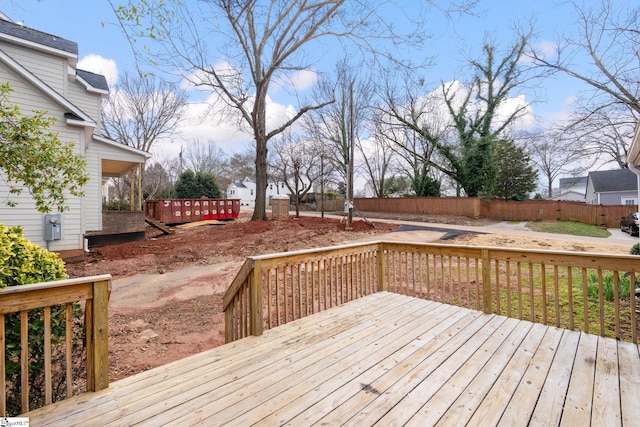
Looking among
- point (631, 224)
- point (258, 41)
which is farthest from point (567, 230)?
point (258, 41)

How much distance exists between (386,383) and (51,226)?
942cm

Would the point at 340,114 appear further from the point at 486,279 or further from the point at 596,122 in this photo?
the point at 486,279

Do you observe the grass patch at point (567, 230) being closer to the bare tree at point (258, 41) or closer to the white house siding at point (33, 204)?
the bare tree at point (258, 41)

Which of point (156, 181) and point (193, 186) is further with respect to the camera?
point (156, 181)

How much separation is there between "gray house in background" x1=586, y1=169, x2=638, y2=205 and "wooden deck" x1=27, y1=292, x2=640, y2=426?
3080 cm

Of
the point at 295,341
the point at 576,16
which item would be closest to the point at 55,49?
the point at 295,341

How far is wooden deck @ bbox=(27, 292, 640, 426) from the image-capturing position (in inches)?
70.3

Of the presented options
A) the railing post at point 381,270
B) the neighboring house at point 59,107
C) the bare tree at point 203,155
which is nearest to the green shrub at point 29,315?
the railing post at point 381,270

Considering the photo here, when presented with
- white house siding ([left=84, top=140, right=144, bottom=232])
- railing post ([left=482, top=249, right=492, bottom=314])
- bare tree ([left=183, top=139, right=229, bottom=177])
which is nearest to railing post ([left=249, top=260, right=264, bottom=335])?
railing post ([left=482, top=249, right=492, bottom=314])

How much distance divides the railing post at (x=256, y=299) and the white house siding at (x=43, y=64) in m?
10.2

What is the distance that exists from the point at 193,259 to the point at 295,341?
6336 mm

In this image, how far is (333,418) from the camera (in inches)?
70.0

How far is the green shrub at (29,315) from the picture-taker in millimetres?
1891

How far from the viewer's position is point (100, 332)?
6.48 feet
